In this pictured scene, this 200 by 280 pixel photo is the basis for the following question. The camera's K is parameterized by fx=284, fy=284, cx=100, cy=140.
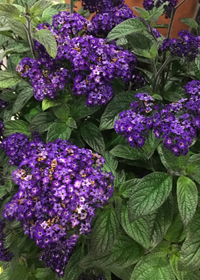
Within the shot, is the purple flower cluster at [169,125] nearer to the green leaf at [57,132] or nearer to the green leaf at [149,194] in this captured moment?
the green leaf at [149,194]

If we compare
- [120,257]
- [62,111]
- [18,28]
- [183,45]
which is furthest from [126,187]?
[18,28]

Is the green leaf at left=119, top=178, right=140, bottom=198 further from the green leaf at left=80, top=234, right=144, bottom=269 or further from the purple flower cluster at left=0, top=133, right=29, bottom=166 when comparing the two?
the purple flower cluster at left=0, top=133, right=29, bottom=166

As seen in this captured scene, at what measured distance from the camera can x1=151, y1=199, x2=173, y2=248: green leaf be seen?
75 cm

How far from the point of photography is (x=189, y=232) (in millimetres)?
730

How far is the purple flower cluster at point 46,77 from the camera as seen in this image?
2.64 feet

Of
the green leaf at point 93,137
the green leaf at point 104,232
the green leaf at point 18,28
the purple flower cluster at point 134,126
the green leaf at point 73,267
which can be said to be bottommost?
the green leaf at point 73,267

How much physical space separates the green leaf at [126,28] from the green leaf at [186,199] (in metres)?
0.43

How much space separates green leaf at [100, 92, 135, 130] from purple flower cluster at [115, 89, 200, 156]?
0.50 ft

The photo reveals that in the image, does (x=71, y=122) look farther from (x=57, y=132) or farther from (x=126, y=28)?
(x=126, y=28)

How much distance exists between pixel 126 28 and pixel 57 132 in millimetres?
367

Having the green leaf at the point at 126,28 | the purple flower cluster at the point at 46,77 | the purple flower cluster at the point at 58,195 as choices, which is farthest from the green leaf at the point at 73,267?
the green leaf at the point at 126,28

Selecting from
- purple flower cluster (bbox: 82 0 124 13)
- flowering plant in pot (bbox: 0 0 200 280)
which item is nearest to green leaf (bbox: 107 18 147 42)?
flowering plant in pot (bbox: 0 0 200 280)

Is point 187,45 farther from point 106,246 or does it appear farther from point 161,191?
point 106,246

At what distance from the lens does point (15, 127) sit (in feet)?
3.13
